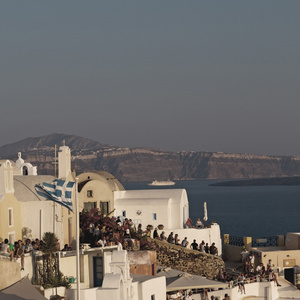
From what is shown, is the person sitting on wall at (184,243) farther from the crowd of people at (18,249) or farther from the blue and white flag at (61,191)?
the crowd of people at (18,249)

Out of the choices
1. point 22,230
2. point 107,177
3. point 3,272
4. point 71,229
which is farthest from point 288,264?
point 3,272

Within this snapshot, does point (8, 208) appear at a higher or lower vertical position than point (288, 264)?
higher

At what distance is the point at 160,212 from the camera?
5234 centimetres

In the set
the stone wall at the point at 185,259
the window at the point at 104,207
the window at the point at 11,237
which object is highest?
the window at the point at 104,207

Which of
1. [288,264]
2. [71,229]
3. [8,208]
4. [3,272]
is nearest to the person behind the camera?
[3,272]

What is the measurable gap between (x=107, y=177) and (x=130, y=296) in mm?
24645

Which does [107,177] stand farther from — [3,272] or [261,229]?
[261,229]

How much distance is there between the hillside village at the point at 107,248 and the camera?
2845cm

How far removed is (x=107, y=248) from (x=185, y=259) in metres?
13.6

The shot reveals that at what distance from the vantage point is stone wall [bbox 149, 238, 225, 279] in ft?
147

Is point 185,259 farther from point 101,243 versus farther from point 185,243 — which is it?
point 101,243

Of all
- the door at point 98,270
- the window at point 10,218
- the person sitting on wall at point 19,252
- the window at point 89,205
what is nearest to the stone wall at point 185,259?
the window at point 89,205

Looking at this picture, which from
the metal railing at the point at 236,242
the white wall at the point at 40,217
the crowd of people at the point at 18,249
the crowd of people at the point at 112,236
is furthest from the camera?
the metal railing at the point at 236,242

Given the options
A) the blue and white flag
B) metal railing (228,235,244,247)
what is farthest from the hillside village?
metal railing (228,235,244,247)
